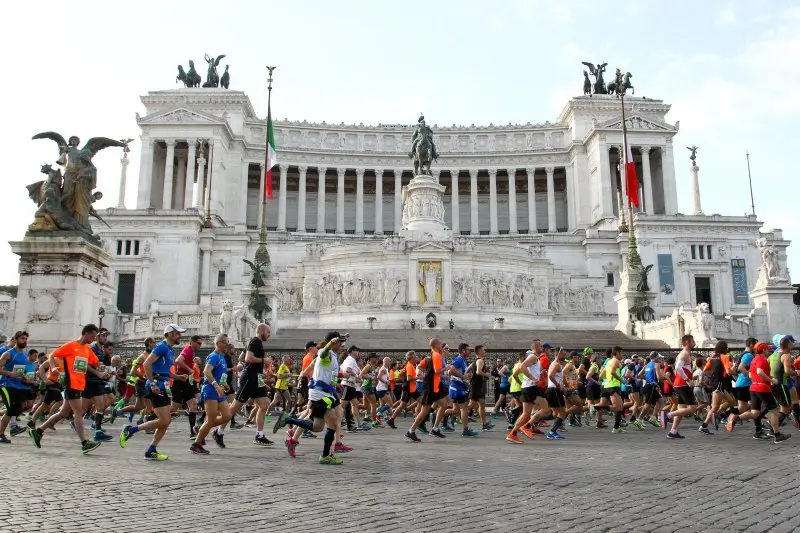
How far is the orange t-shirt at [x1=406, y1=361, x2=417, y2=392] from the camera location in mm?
17359

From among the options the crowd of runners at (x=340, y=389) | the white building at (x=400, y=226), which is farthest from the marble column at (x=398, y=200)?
the crowd of runners at (x=340, y=389)

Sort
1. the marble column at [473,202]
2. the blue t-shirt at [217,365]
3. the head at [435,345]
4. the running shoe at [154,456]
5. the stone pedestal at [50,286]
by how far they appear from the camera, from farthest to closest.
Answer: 1. the marble column at [473,202]
2. the stone pedestal at [50,286]
3. the head at [435,345]
4. the blue t-shirt at [217,365]
5. the running shoe at [154,456]

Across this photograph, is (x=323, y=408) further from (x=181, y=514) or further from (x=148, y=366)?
(x=181, y=514)

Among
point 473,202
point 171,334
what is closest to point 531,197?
point 473,202

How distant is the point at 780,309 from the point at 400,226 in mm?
54686

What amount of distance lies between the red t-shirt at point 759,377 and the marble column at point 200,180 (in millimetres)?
67114

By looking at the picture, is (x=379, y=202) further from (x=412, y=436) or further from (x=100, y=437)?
(x=100, y=437)

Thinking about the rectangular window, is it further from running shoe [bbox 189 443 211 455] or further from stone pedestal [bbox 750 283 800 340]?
running shoe [bbox 189 443 211 455]

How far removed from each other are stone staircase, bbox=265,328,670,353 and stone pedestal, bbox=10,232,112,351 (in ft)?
53.6

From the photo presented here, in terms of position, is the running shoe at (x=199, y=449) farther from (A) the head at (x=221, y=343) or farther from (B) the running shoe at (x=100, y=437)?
(B) the running shoe at (x=100, y=437)

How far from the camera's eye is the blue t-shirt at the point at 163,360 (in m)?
11.8

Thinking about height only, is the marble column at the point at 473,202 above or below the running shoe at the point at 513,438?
above

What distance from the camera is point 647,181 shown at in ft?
268

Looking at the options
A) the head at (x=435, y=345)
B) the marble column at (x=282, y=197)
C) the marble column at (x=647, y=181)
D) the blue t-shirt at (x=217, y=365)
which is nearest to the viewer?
the blue t-shirt at (x=217, y=365)
